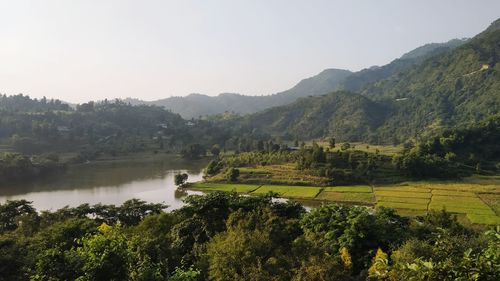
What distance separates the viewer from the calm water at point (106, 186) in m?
49.9

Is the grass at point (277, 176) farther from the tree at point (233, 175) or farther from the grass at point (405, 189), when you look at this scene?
the grass at point (405, 189)

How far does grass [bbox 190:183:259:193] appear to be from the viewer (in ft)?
169

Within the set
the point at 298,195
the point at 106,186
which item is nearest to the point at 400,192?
the point at 298,195

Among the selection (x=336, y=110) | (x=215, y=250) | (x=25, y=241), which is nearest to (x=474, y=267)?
(x=215, y=250)

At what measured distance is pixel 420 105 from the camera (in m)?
136

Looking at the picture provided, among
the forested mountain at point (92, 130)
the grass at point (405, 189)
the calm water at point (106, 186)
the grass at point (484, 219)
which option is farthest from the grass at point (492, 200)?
the forested mountain at point (92, 130)

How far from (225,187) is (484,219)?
30378 millimetres

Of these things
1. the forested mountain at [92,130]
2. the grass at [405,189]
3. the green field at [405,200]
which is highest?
the forested mountain at [92,130]

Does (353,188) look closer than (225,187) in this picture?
Yes

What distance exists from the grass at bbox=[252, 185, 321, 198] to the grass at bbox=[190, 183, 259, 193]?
4.63ft

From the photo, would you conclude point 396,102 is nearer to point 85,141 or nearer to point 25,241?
point 85,141

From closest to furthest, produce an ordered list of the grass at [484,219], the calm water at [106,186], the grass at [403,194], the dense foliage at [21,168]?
the grass at [484,219] → the grass at [403,194] → the calm water at [106,186] → the dense foliage at [21,168]

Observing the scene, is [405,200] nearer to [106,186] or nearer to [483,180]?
[483,180]

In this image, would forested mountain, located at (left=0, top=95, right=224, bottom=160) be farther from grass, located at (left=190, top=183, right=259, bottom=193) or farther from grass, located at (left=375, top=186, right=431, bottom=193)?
grass, located at (left=375, top=186, right=431, bottom=193)
